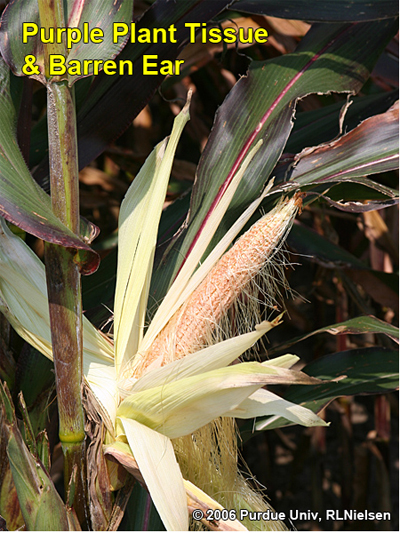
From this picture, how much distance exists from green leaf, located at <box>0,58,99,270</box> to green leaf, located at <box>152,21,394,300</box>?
16 cm

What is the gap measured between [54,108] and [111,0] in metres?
0.13

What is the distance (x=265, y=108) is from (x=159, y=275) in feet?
0.70

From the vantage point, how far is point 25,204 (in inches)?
12.5

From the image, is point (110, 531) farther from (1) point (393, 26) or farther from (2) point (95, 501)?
(1) point (393, 26)

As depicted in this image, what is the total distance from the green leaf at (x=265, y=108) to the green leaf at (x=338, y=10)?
0.05 m

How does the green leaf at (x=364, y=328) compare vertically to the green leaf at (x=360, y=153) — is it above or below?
below

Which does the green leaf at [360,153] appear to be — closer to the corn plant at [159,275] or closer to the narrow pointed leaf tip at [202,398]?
the corn plant at [159,275]

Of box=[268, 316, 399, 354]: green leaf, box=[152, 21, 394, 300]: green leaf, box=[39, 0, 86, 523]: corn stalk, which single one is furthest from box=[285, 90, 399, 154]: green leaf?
box=[39, 0, 86, 523]: corn stalk

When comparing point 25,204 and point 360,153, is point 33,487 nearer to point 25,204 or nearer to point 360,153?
point 25,204

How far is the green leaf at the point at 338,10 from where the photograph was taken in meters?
0.50

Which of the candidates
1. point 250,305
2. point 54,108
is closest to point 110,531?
point 250,305

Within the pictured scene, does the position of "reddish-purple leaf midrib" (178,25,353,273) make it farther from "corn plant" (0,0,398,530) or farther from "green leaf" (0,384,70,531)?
"green leaf" (0,384,70,531)

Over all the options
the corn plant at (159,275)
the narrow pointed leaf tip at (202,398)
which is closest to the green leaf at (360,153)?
the corn plant at (159,275)

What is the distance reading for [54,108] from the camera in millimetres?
340
